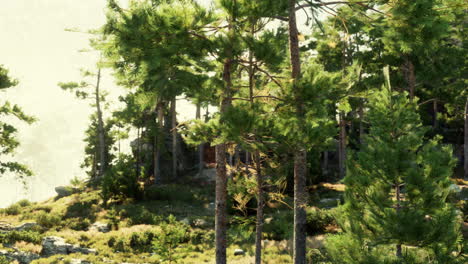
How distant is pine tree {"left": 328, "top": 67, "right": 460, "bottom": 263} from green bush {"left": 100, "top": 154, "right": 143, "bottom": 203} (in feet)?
62.0

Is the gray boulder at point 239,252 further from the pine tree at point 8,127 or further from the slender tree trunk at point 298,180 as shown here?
the pine tree at point 8,127

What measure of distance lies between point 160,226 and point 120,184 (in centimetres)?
1282

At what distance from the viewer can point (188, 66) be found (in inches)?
344

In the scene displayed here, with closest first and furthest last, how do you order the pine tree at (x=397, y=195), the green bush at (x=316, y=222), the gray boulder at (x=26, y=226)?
the pine tree at (x=397, y=195) < the green bush at (x=316, y=222) < the gray boulder at (x=26, y=226)

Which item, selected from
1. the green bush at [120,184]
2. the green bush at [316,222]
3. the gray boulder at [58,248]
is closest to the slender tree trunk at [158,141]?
the green bush at [120,184]

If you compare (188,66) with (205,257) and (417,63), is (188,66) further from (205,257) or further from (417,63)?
(417,63)

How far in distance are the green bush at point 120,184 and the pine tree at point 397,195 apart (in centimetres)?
1888

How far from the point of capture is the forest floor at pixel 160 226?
1310 centimetres

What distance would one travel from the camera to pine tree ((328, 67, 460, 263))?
5.72 m

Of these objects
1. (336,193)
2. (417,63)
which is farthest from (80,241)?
(417,63)

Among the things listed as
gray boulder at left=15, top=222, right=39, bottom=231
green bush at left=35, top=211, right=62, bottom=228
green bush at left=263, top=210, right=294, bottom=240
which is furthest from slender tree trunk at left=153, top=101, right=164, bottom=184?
green bush at left=263, top=210, right=294, bottom=240

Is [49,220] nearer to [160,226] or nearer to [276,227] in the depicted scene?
[160,226]

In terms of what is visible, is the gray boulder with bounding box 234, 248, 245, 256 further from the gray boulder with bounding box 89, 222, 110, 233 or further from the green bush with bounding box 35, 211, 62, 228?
the green bush with bounding box 35, 211, 62, 228

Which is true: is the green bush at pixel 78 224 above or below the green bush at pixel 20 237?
below
